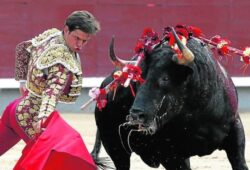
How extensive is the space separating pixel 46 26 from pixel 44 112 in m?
5.80

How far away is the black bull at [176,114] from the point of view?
13.9ft

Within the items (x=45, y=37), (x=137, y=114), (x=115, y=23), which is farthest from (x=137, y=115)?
(x=115, y=23)

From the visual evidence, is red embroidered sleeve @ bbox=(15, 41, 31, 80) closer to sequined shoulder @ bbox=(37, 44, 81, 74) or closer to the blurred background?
sequined shoulder @ bbox=(37, 44, 81, 74)

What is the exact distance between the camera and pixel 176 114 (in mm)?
4383

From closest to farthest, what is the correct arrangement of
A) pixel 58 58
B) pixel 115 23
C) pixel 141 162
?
pixel 58 58 < pixel 141 162 < pixel 115 23

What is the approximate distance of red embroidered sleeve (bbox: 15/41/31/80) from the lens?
4.61 meters

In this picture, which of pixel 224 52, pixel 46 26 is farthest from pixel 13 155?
pixel 46 26

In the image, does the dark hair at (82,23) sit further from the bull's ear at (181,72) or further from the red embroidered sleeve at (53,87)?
the bull's ear at (181,72)

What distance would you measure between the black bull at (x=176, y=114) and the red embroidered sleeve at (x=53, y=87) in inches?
13.6

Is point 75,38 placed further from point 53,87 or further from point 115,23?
point 115,23

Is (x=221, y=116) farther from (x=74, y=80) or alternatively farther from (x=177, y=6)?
(x=177, y=6)

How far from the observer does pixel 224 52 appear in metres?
4.71

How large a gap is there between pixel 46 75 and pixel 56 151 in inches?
14.9

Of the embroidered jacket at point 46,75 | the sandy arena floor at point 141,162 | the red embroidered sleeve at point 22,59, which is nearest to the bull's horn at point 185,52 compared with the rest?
the embroidered jacket at point 46,75
